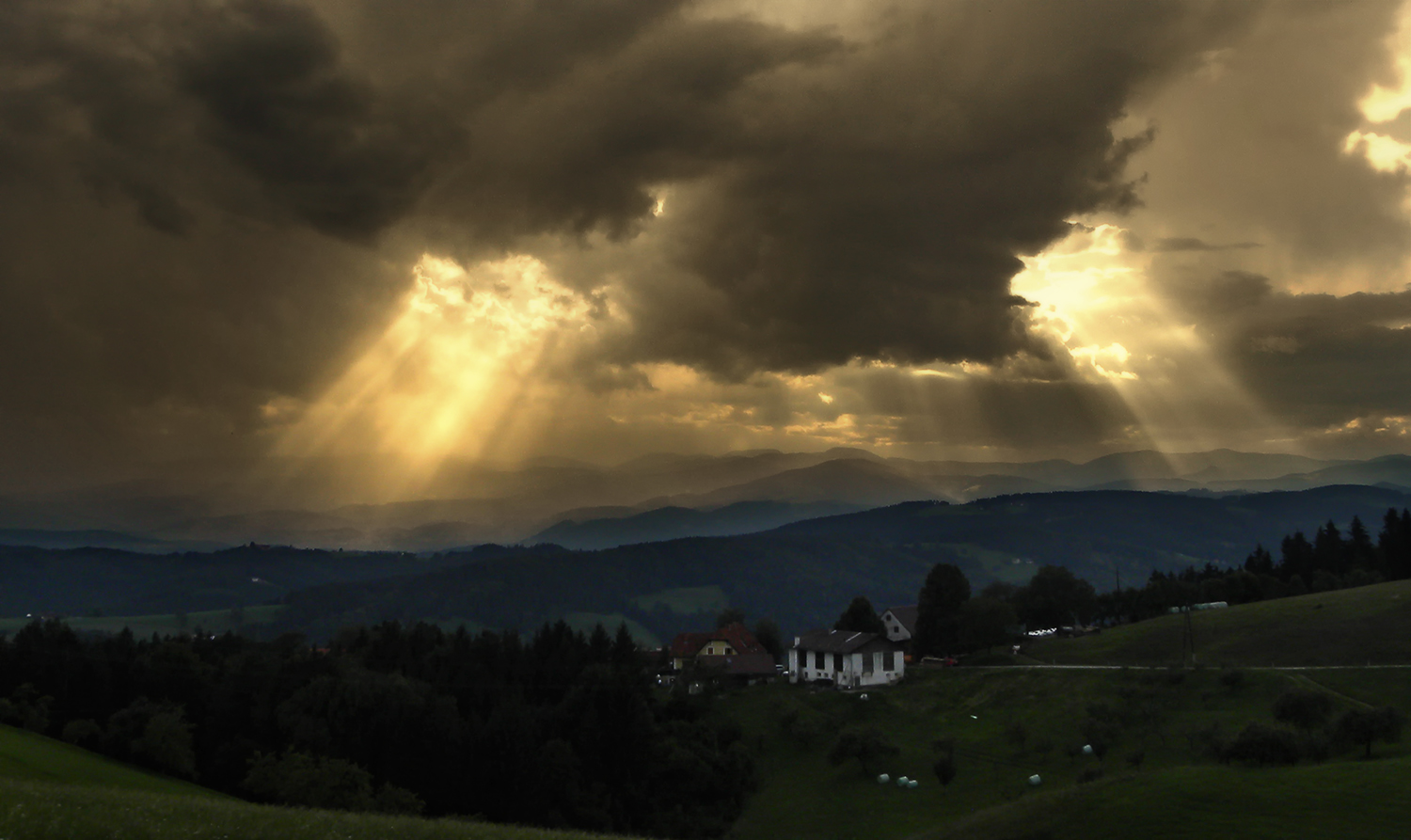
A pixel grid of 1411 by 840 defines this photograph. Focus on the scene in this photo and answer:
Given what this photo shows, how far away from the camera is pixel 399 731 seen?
75.2m

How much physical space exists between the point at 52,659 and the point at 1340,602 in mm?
140493

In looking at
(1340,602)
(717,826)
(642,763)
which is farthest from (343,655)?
(1340,602)

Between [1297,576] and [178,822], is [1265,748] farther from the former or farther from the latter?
[1297,576]

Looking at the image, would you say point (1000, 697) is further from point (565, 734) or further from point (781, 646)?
point (781, 646)

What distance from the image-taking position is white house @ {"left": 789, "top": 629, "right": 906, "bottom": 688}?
115 m

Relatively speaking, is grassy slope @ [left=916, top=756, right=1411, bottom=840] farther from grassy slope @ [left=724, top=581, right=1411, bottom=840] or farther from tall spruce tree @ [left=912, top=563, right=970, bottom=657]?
tall spruce tree @ [left=912, top=563, right=970, bottom=657]

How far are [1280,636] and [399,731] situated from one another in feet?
295

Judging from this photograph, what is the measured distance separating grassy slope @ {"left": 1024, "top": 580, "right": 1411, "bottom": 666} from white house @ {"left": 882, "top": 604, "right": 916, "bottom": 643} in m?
27.5

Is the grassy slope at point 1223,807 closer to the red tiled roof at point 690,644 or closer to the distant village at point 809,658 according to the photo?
the distant village at point 809,658

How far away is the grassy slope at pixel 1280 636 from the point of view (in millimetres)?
87938

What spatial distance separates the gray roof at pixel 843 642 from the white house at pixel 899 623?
54.6ft

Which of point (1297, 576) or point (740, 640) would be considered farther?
point (740, 640)

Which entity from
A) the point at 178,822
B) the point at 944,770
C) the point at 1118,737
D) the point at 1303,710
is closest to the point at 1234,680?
the point at 1118,737

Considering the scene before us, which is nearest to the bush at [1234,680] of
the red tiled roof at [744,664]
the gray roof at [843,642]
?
the gray roof at [843,642]
